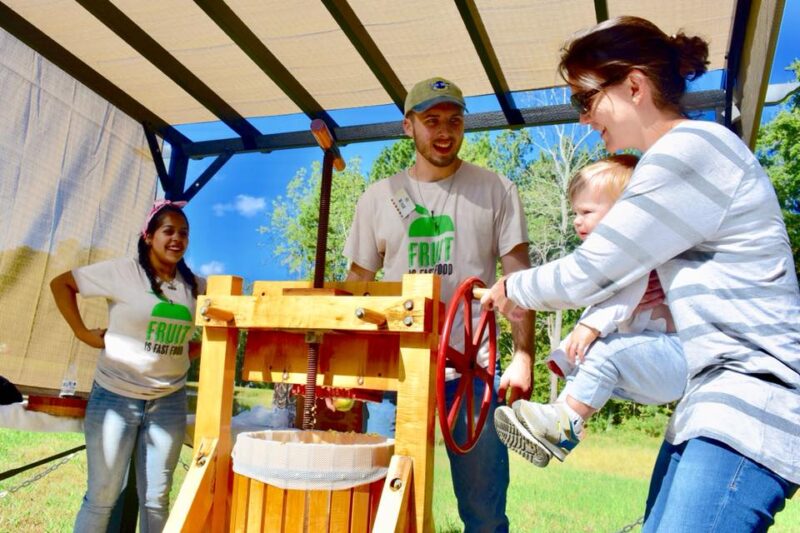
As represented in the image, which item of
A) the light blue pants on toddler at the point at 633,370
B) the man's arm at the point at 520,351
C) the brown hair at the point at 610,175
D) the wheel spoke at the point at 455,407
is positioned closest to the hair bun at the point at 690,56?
the brown hair at the point at 610,175

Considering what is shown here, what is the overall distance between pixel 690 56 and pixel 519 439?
88 cm

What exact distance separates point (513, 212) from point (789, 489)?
1591 millimetres

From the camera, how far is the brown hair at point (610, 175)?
1807 millimetres

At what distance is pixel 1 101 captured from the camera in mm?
3570

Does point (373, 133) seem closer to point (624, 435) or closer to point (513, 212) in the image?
point (513, 212)

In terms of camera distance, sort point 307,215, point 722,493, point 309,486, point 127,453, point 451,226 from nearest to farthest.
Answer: point 722,493
point 309,486
point 451,226
point 127,453
point 307,215

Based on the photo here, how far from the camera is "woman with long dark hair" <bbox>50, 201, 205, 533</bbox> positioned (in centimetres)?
311

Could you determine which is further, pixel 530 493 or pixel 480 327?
pixel 530 493

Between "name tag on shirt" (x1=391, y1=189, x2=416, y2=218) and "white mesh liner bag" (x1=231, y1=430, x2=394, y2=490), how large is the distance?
110 centimetres

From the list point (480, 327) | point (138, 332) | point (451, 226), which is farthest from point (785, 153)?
point (480, 327)

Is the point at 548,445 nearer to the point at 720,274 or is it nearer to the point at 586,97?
the point at 720,274

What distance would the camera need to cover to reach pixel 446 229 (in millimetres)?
2590

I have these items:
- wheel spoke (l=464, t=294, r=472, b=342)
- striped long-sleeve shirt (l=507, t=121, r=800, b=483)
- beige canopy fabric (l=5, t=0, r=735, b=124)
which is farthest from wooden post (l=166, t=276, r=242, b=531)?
beige canopy fabric (l=5, t=0, r=735, b=124)

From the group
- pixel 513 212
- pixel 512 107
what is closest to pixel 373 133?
pixel 512 107
